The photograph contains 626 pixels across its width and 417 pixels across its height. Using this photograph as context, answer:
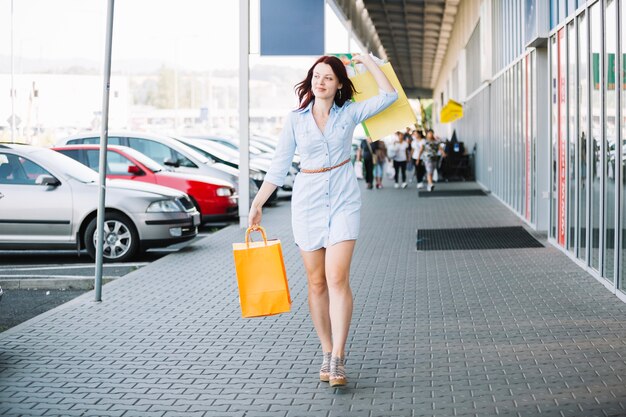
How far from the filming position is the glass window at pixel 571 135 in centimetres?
1184

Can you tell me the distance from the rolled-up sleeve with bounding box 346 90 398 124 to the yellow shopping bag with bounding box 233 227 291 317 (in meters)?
0.83

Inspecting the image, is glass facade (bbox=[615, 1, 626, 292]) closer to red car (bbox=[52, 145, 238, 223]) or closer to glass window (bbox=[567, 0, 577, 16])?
glass window (bbox=[567, 0, 577, 16])

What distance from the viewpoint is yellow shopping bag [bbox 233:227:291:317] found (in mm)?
6051

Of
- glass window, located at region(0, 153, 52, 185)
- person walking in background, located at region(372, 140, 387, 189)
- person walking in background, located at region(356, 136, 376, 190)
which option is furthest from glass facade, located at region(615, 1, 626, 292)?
person walking in background, located at region(372, 140, 387, 189)

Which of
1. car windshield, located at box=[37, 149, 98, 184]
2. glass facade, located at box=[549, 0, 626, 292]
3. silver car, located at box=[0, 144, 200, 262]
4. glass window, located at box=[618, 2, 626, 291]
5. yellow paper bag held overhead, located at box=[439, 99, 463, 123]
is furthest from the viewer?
yellow paper bag held overhead, located at box=[439, 99, 463, 123]

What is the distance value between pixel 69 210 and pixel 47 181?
436 millimetres

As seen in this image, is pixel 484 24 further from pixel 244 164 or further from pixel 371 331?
pixel 371 331

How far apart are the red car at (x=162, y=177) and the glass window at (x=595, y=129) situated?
797 cm

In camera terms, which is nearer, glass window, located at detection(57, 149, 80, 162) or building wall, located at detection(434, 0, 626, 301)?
building wall, located at detection(434, 0, 626, 301)

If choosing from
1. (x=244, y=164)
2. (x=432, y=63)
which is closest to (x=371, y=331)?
(x=244, y=164)

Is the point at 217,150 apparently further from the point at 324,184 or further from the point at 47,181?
the point at 324,184

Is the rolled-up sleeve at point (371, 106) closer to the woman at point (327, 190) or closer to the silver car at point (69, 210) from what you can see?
the woman at point (327, 190)

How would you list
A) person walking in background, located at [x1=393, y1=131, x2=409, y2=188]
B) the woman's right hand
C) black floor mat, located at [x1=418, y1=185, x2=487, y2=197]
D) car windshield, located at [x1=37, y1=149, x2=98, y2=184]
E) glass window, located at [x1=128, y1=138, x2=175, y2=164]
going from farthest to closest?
person walking in background, located at [x1=393, y1=131, x2=409, y2=188] < black floor mat, located at [x1=418, y1=185, x2=487, y2=197] < glass window, located at [x1=128, y1=138, x2=175, y2=164] < car windshield, located at [x1=37, y1=149, x2=98, y2=184] < the woman's right hand

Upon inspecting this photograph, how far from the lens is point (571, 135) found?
12156 mm
